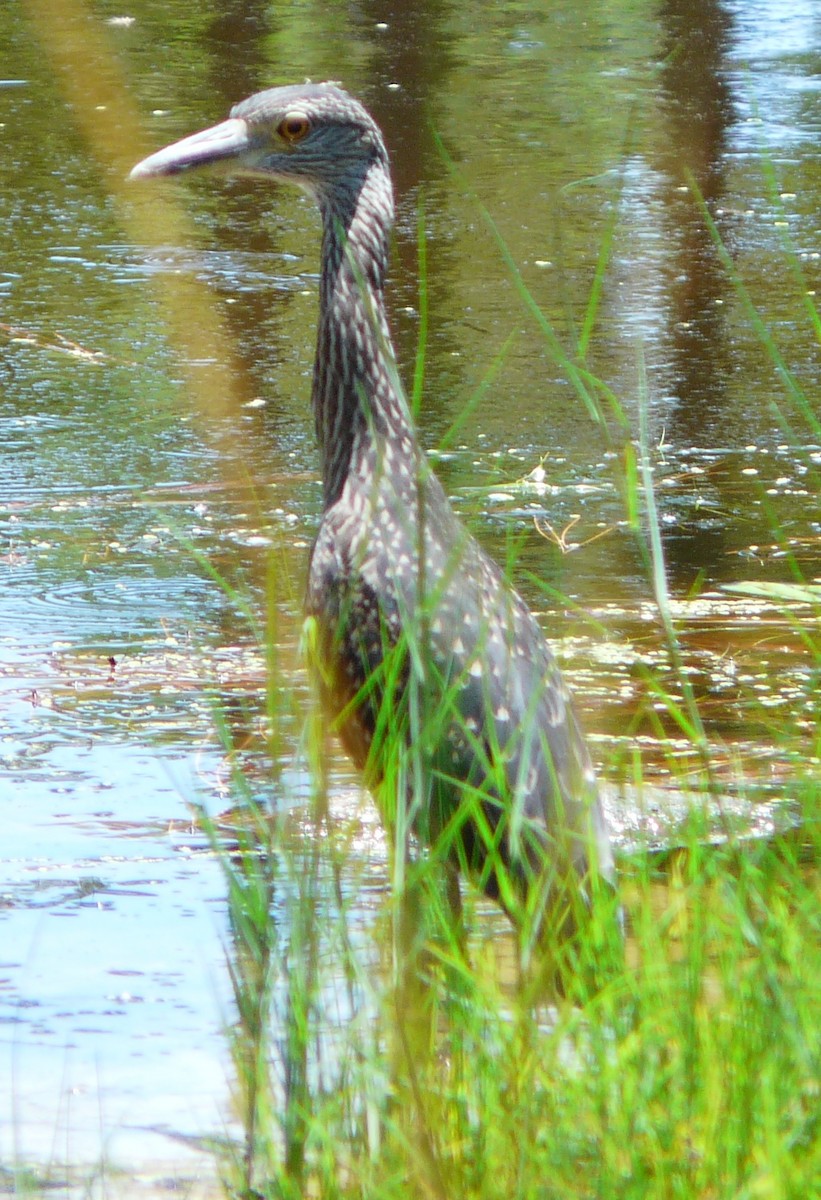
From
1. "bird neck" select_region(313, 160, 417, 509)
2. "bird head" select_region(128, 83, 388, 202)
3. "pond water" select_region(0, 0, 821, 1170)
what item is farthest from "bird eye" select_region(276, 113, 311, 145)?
"pond water" select_region(0, 0, 821, 1170)

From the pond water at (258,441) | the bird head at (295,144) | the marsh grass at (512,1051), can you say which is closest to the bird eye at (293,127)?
the bird head at (295,144)

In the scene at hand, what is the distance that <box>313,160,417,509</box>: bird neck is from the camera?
393 centimetres

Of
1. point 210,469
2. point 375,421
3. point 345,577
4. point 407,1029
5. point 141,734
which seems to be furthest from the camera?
point 210,469

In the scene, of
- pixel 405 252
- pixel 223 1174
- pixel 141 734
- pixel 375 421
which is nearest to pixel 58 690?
pixel 141 734

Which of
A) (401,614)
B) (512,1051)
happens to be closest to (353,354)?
(401,614)

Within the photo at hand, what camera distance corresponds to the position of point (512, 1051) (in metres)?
2.41

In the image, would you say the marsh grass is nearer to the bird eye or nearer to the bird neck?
the bird neck

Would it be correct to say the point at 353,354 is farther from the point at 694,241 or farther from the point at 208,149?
the point at 694,241

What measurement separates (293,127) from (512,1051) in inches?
98.1

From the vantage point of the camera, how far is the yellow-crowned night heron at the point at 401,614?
266cm

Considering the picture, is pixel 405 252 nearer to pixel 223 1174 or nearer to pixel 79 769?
pixel 79 769

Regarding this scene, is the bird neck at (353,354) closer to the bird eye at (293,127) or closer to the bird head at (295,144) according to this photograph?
the bird head at (295,144)

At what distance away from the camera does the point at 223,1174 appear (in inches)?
103

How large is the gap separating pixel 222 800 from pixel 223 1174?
1594mm
